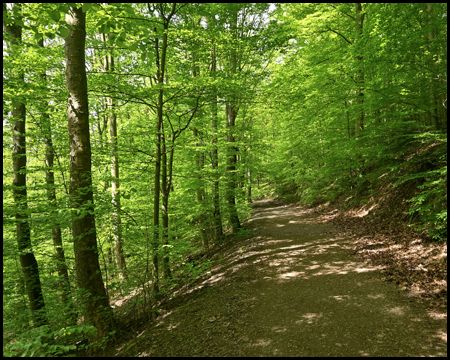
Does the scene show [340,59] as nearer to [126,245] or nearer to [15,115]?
[126,245]

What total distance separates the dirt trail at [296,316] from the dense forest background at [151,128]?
2.77 feet

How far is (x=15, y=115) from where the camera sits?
21.2ft

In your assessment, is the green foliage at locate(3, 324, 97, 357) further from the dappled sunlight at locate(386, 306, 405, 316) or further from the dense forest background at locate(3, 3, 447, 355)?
the dappled sunlight at locate(386, 306, 405, 316)

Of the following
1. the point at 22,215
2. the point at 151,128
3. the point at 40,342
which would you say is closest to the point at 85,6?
the point at 151,128

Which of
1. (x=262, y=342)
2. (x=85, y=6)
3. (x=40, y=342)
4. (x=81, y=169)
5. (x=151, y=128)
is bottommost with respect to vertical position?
(x=262, y=342)

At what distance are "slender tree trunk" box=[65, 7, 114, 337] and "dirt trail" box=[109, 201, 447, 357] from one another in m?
1.29

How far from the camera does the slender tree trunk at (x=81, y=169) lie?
446 cm

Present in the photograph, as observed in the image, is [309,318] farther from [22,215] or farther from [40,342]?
[22,215]

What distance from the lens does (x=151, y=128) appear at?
6.48m

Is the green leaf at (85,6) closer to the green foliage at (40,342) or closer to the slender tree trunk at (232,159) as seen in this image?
the green foliage at (40,342)

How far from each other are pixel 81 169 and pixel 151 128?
243 cm

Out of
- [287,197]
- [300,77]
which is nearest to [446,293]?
[300,77]

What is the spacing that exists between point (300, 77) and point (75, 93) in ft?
30.3

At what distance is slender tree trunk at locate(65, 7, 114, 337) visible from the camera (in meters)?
4.46
